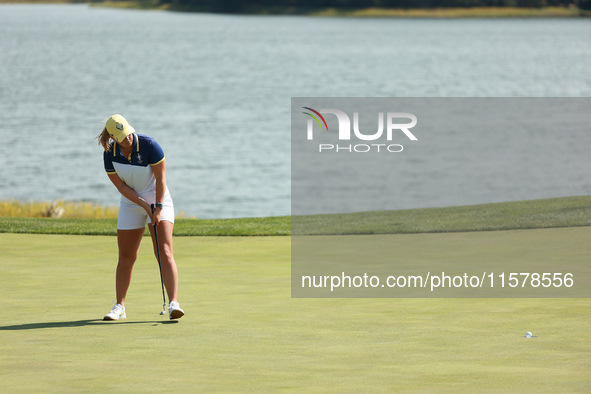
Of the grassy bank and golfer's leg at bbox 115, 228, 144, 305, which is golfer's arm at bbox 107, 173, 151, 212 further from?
the grassy bank

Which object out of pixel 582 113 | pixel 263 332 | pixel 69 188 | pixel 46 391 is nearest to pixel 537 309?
pixel 263 332

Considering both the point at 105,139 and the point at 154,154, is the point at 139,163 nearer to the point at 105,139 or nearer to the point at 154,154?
the point at 154,154

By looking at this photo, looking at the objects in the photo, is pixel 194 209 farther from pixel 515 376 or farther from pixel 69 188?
pixel 515 376

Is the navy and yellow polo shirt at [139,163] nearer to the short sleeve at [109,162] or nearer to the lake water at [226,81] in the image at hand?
the short sleeve at [109,162]

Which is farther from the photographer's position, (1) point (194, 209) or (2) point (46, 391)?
(1) point (194, 209)

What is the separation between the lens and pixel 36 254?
1234cm

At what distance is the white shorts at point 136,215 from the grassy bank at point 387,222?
630cm

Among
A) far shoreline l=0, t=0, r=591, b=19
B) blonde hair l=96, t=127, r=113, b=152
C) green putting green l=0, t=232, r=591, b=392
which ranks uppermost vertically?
far shoreline l=0, t=0, r=591, b=19

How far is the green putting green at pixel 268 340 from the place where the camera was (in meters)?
6.06

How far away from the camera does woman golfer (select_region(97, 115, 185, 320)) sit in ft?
27.0

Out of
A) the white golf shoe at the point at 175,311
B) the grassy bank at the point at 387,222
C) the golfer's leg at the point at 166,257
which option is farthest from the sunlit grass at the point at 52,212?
the white golf shoe at the point at 175,311

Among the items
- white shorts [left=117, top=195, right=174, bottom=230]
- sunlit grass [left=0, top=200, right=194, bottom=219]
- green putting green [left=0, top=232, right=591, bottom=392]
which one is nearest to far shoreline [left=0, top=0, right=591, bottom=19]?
sunlit grass [left=0, top=200, right=194, bottom=219]

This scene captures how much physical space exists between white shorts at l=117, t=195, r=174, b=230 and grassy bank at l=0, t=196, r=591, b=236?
6.30 metres

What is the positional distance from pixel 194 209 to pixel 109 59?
72374mm
